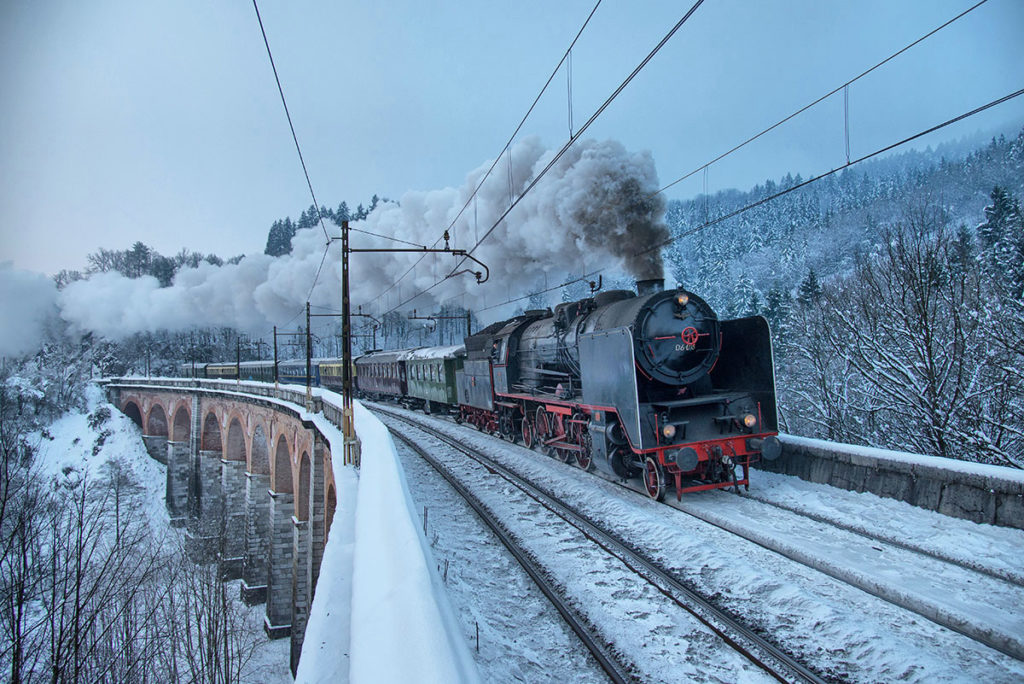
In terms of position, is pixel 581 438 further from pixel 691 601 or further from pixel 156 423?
pixel 156 423

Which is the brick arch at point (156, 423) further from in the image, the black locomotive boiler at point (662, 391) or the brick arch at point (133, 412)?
the black locomotive boiler at point (662, 391)

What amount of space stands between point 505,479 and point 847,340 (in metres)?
9.50

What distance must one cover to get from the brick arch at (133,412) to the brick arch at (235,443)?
60.9ft

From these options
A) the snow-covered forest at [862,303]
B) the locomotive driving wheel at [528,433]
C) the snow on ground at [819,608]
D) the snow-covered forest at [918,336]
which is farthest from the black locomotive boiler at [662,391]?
the snow-covered forest at [862,303]

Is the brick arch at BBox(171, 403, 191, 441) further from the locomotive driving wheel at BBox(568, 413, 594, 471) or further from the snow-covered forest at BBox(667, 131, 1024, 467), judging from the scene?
the locomotive driving wheel at BBox(568, 413, 594, 471)

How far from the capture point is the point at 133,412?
3884cm

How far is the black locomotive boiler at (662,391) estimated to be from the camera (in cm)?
718

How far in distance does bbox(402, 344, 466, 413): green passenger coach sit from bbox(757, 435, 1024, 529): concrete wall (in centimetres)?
1083

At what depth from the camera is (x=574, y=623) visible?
13.5 ft

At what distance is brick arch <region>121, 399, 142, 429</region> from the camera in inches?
1494

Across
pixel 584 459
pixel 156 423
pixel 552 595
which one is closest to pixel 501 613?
pixel 552 595

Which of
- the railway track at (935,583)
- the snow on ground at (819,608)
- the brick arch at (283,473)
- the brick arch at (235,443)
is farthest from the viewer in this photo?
the brick arch at (235,443)

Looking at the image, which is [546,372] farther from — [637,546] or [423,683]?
[423,683]

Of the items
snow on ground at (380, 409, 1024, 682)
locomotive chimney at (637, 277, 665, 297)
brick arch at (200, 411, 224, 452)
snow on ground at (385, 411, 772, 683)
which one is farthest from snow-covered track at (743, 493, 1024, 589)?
brick arch at (200, 411, 224, 452)
